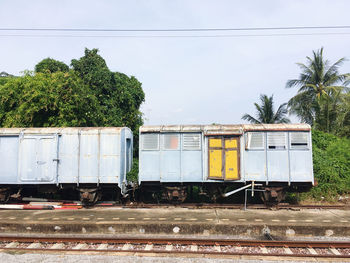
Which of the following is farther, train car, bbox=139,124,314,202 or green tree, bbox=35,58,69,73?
green tree, bbox=35,58,69,73

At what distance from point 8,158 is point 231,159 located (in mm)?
9770

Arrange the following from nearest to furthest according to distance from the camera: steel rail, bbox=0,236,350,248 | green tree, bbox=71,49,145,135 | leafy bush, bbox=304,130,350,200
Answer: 1. steel rail, bbox=0,236,350,248
2. leafy bush, bbox=304,130,350,200
3. green tree, bbox=71,49,145,135

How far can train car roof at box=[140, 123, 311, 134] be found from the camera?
35.3 ft

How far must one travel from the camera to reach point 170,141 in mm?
11195

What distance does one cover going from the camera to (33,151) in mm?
11102

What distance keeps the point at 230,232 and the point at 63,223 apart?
5.43 meters

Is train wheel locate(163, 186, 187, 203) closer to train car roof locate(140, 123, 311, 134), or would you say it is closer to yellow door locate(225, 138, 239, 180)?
yellow door locate(225, 138, 239, 180)

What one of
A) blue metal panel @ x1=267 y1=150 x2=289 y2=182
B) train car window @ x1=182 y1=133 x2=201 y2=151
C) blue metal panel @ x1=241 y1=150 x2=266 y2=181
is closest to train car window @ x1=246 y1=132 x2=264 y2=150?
blue metal panel @ x1=241 y1=150 x2=266 y2=181

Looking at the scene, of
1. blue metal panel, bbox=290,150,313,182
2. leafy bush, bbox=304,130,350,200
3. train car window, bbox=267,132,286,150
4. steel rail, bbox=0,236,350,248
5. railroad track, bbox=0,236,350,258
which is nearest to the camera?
railroad track, bbox=0,236,350,258

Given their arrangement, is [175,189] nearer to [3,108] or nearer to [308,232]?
[308,232]

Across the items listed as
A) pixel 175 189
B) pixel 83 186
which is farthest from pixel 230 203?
pixel 83 186

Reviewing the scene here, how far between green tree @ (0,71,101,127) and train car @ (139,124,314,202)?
607cm

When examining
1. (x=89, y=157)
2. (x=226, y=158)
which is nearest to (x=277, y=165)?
(x=226, y=158)

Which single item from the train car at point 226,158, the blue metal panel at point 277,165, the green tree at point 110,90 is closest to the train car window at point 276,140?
the train car at point 226,158
